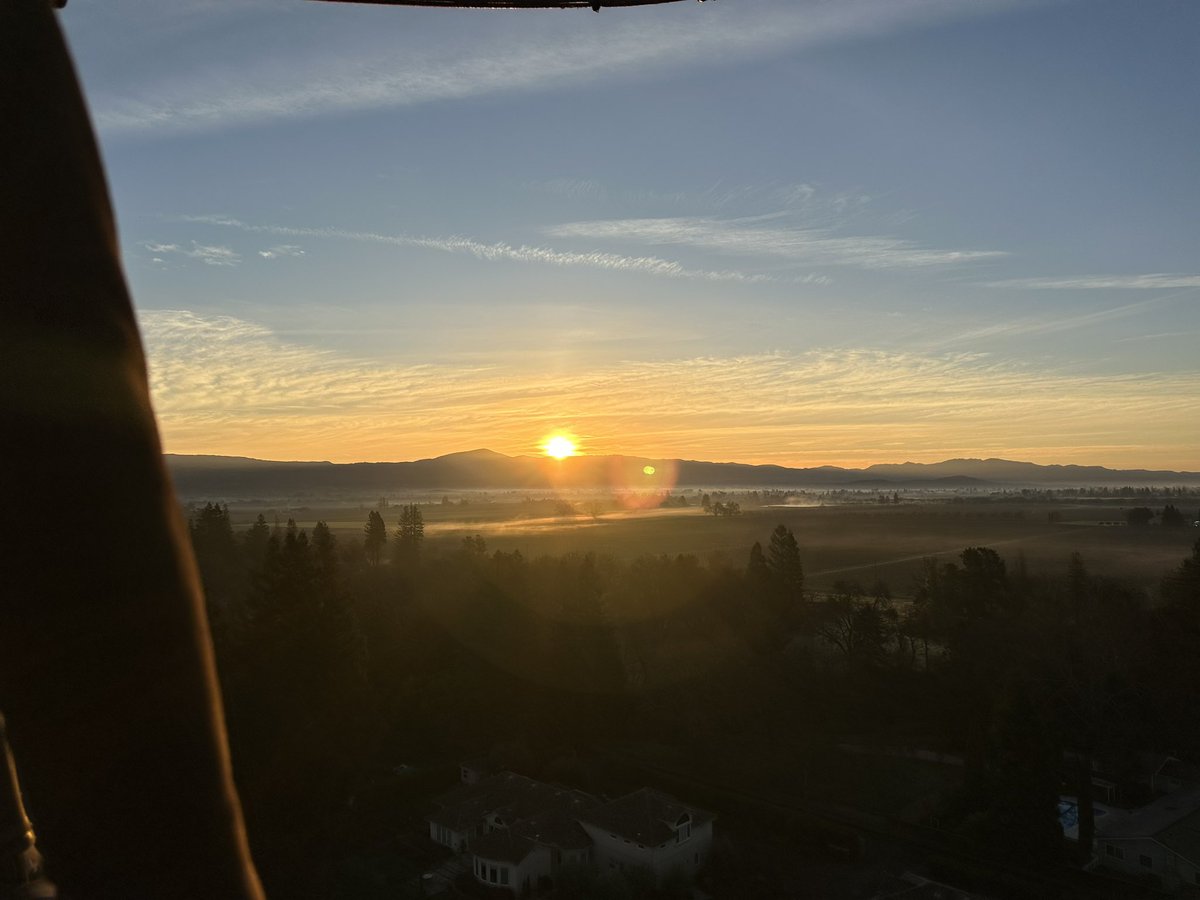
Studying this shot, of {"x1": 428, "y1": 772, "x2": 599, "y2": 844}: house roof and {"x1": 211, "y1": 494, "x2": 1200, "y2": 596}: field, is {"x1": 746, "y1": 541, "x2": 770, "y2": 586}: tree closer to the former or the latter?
{"x1": 211, "y1": 494, "x2": 1200, "y2": 596}: field

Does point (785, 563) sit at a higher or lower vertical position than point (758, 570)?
higher

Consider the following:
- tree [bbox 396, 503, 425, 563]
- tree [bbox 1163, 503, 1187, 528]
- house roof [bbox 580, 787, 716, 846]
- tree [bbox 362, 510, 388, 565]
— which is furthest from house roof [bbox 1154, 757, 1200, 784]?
tree [bbox 1163, 503, 1187, 528]

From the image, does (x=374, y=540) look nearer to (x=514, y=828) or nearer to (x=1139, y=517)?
(x=514, y=828)

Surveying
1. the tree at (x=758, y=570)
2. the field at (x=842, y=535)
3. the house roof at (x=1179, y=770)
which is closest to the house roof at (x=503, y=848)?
the house roof at (x=1179, y=770)

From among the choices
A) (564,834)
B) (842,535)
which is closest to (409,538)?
(564,834)

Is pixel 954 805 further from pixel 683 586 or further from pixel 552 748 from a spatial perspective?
pixel 683 586
